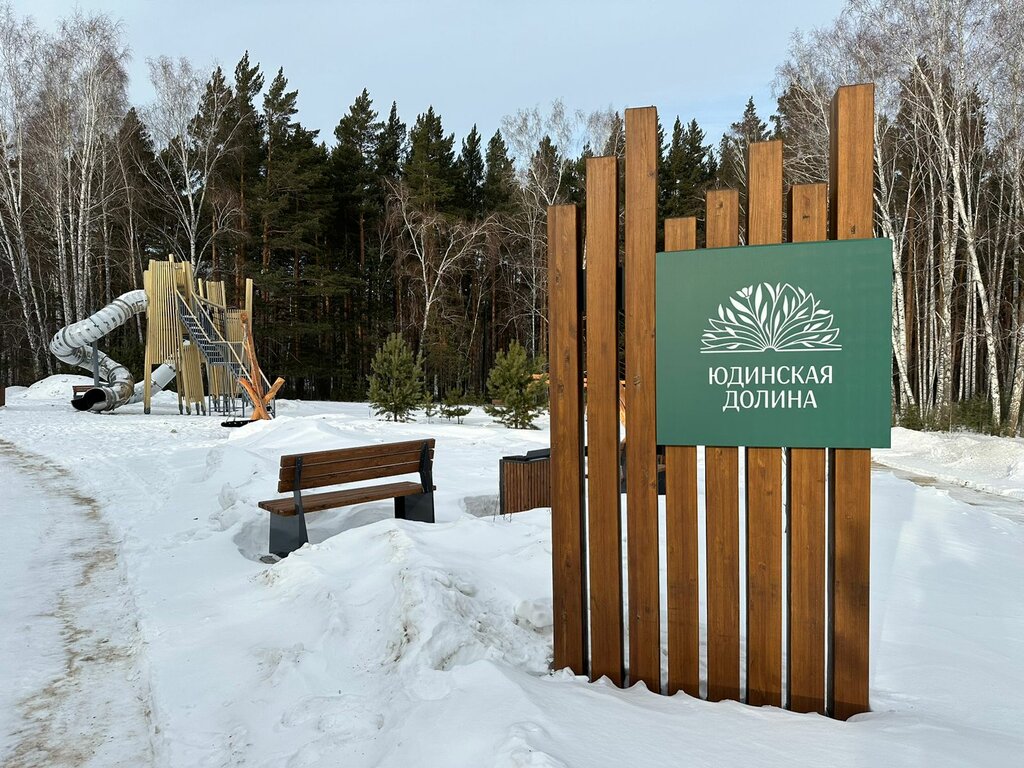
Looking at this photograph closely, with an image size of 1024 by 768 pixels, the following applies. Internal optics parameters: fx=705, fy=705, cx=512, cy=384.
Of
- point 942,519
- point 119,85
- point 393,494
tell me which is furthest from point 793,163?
point 119,85

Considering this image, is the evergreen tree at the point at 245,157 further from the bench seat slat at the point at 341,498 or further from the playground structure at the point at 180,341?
the bench seat slat at the point at 341,498

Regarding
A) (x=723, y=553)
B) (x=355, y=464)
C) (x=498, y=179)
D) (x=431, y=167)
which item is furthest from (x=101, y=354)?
(x=723, y=553)

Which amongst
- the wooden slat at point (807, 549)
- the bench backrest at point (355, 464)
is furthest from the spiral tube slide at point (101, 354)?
the wooden slat at point (807, 549)

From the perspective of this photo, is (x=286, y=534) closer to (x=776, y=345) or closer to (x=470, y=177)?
(x=776, y=345)

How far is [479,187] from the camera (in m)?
34.4

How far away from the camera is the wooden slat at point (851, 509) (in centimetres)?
276

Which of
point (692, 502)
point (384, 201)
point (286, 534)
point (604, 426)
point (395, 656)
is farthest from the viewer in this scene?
point (384, 201)

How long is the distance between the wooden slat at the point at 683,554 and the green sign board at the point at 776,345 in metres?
0.10

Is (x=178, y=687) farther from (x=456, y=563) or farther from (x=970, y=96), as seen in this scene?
(x=970, y=96)

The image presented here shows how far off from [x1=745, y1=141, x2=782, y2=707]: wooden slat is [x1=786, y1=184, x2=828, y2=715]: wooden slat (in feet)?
0.19

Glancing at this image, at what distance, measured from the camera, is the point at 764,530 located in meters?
2.89

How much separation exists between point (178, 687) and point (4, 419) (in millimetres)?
17213

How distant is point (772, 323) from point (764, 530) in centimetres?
85

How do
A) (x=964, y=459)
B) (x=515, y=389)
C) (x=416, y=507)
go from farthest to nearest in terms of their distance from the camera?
(x=515, y=389) → (x=964, y=459) → (x=416, y=507)
